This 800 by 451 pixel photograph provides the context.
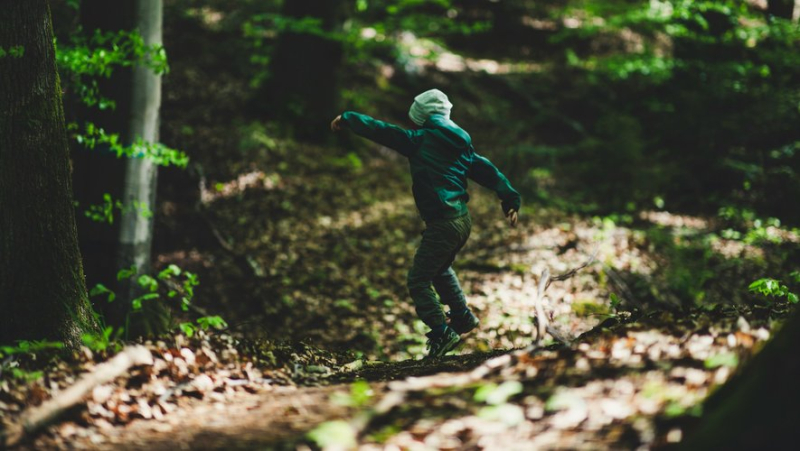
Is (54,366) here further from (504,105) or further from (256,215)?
(504,105)

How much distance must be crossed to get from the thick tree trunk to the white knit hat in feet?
8.81

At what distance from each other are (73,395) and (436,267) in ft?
9.41

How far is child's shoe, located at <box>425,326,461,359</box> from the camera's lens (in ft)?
15.8

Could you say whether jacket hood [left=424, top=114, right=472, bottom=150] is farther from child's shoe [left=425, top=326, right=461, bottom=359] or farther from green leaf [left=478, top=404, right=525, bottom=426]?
green leaf [left=478, top=404, right=525, bottom=426]

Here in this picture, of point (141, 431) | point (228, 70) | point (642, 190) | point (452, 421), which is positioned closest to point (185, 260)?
point (141, 431)

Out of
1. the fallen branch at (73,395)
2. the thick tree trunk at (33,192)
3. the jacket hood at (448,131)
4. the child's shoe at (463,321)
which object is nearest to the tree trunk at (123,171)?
the thick tree trunk at (33,192)

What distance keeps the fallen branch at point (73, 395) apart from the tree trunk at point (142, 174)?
8.17 feet

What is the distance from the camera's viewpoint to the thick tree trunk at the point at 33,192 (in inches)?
135

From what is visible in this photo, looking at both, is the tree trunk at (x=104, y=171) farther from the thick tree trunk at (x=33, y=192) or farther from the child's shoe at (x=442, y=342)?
the child's shoe at (x=442, y=342)

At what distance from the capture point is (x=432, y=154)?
4.50 meters

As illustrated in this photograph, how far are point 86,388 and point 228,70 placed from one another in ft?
38.4

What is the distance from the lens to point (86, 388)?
2857 mm

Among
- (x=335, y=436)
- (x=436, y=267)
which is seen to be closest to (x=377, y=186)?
(x=436, y=267)

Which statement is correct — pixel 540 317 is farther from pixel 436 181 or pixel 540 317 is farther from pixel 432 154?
pixel 432 154
